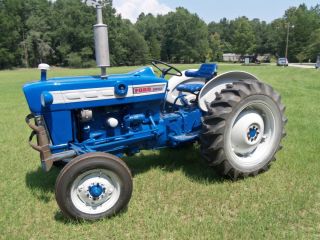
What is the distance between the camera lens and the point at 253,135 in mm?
4621

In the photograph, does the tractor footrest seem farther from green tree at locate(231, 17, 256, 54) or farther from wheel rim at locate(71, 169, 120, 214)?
green tree at locate(231, 17, 256, 54)

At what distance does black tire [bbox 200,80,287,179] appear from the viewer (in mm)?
4137

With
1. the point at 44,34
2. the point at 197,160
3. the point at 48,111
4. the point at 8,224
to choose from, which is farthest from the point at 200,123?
the point at 44,34

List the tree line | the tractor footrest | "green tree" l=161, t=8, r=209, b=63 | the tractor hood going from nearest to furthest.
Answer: the tractor hood → the tractor footrest → the tree line → "green tree" l=161, t=8, r=209, b=63

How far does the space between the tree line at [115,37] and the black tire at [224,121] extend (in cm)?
5868

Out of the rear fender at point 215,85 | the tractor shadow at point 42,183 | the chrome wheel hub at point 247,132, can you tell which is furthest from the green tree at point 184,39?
the tractor shadow at point 42,183

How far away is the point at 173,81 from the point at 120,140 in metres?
1.89

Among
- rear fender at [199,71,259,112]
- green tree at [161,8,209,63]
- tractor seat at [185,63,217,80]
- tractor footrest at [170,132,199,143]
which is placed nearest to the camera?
tractor footrest at [170,132,199,143]

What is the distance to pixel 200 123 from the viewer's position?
4742 mm

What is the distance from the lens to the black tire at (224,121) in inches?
163

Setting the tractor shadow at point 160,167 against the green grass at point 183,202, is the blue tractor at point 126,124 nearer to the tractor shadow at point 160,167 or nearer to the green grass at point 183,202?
the green grass at point 183,202

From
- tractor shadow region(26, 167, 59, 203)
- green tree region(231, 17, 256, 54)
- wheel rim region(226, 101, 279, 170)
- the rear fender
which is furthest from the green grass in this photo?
green tree region(231, 17, 256, 54)

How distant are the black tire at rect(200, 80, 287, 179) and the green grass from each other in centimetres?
24

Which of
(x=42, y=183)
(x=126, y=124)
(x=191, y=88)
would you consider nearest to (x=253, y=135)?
(x=191, y=88)
